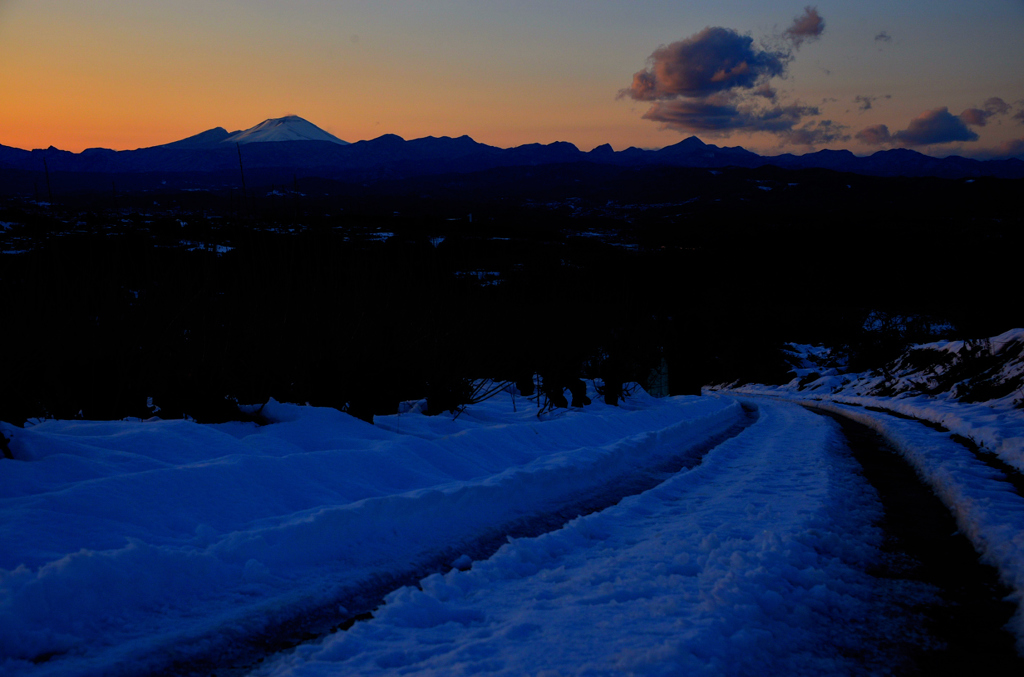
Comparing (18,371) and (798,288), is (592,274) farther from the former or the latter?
(798,288)

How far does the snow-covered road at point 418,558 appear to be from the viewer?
2906mm

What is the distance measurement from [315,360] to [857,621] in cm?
756

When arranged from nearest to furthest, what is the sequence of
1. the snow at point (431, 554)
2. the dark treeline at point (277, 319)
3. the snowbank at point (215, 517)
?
the snow at point (431, 554) → the snowbank at point (215, 517) → the dark treeline at point (277, 319)

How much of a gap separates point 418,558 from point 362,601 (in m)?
0.76

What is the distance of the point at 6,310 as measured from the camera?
6289 mm

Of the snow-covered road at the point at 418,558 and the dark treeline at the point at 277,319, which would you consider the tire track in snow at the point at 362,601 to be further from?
→ the dark treeline at the point at 277,319

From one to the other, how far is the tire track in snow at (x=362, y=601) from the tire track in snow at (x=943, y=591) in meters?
2.44

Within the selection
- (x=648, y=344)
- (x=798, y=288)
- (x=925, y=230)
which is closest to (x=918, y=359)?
(x=648, y=344)

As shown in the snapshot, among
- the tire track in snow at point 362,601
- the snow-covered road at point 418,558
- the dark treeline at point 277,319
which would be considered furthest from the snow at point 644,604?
the dark treeline at point 277,319

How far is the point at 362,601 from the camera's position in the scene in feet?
12.1

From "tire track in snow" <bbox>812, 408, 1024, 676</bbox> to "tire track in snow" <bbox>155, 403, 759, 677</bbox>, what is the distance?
244cm

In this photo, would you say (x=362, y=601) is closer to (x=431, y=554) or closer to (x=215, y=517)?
(x=431, y=554)

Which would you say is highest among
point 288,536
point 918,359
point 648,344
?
point 288,536

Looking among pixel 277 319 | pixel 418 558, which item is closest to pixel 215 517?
pixel 418 558
